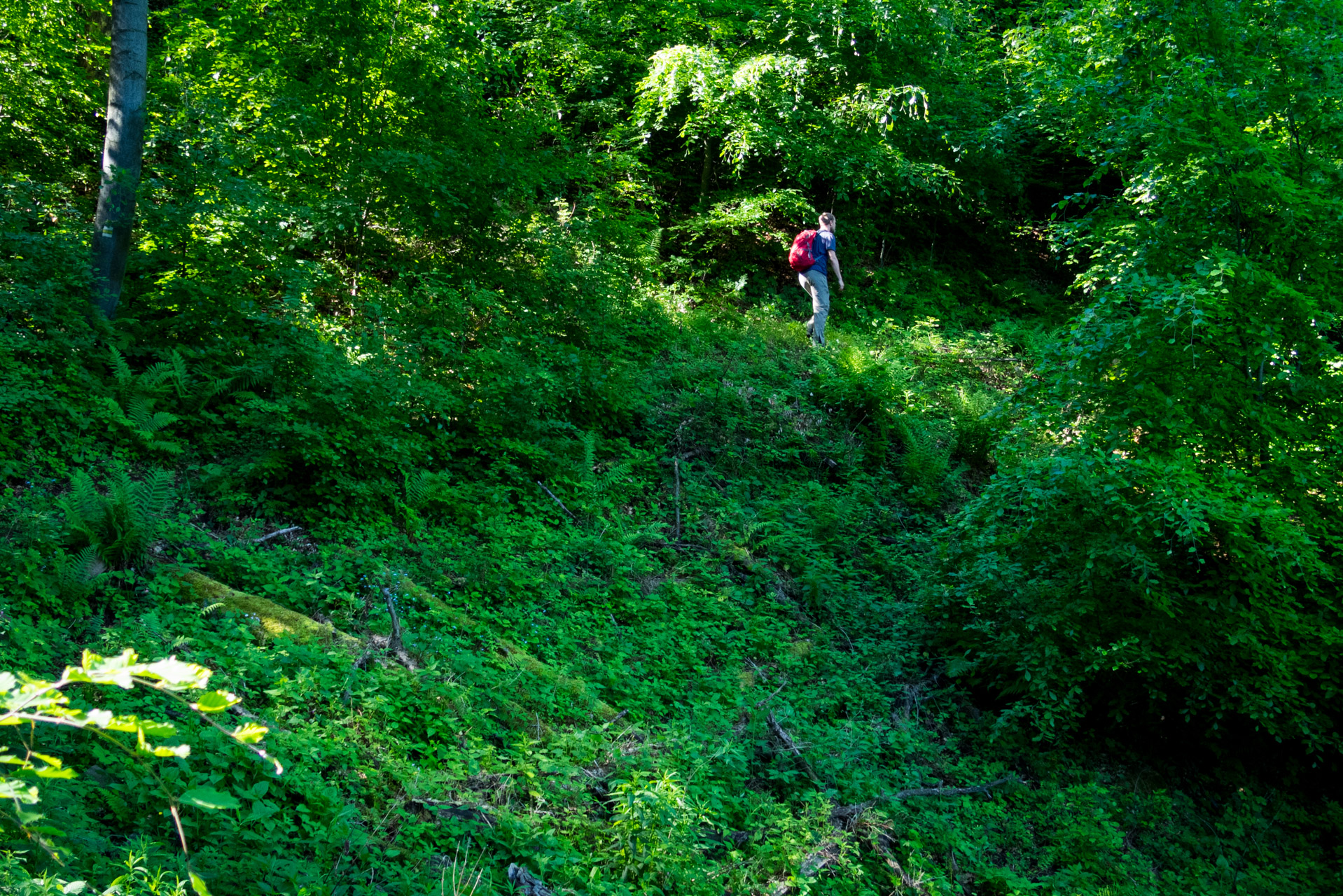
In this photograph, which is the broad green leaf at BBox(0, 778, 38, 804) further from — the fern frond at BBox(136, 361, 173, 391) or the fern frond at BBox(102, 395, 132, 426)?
the fern frond at BBox(136, 361, 173, 391)

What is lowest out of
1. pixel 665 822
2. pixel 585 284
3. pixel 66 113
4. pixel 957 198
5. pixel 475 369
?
pixel 665 822

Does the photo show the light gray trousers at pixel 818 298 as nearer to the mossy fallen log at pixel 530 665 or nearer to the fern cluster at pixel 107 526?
the mossy fallen log at pixel 530 665

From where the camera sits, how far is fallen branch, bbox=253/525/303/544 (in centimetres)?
534

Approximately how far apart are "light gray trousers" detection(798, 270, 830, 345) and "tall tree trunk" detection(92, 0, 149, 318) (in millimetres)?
7705

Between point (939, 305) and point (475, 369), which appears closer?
point (475, 369)

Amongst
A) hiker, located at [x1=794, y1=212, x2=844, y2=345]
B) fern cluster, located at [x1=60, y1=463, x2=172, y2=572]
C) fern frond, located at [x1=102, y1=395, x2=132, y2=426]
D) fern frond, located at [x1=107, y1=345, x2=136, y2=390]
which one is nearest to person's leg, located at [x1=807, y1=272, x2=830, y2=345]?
hiker, located at [x1=794, y1=212, x2=844, y2=345]

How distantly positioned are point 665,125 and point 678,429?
236 inches

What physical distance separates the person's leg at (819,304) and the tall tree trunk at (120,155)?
7750mm

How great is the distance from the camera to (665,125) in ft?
42.4

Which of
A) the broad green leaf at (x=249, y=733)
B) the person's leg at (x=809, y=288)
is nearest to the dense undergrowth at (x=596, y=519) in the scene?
the broad green leaf at (x=249, y=733)

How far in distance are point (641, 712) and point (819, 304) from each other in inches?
304

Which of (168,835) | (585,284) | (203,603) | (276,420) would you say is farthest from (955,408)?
(168,835)

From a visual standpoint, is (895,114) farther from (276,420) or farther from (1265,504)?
(276,420)

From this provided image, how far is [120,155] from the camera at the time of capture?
6.46 meters
